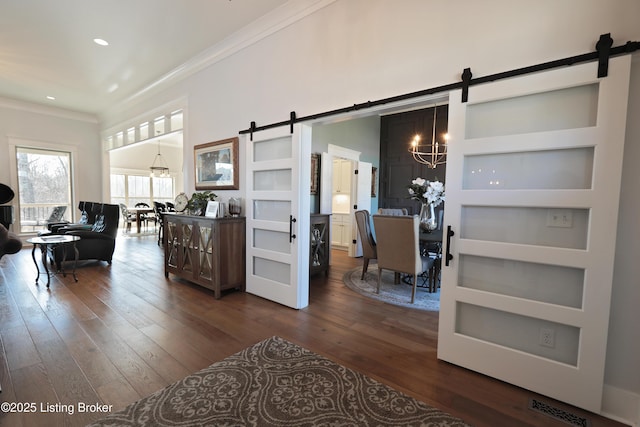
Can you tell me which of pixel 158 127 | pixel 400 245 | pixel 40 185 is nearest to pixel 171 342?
pixel 400 245

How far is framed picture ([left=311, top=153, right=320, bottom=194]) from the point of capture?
471 cm

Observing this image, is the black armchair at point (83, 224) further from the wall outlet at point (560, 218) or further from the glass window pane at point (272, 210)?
the wall outlet at point (560, 218)

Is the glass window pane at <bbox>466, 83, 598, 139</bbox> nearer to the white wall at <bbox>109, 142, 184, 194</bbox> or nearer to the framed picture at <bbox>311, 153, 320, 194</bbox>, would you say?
the framed picture at <bbox>311, 153, 320, 194</bbox>

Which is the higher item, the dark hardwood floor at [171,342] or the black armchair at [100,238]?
the black armchair at [100,238]

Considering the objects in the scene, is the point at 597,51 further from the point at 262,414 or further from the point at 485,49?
the point at 262,414

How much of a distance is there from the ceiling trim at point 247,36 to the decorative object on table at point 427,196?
2.42 m

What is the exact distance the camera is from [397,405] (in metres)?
1.67

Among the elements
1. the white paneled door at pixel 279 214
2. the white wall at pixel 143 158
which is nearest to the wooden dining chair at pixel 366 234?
the white paneled door at pixel 279 214

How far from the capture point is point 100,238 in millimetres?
4734

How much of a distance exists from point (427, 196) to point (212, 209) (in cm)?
287

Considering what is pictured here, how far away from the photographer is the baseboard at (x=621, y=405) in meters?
1.59

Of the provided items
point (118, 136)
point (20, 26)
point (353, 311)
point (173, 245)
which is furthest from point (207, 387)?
point (118, 136)

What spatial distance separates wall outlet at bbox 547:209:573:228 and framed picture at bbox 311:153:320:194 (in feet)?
11.1

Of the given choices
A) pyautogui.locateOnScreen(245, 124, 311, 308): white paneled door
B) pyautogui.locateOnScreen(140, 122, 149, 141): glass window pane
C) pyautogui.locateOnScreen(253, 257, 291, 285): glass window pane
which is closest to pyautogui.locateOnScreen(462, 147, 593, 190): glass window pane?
pyautogui.locateOnScreen(245, 124, 311, 308): white paneled door
